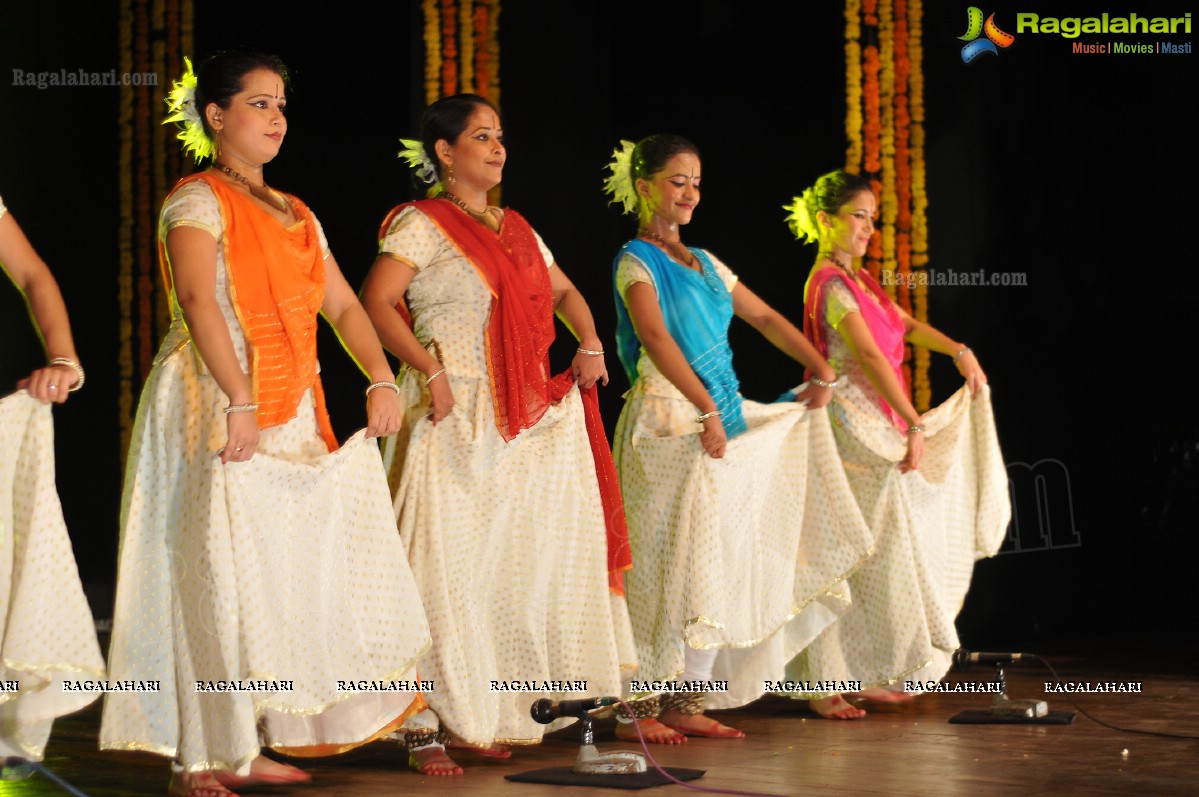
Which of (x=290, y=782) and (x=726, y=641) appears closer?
(x=290, y=782)

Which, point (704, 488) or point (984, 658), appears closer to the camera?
point (704, 488)

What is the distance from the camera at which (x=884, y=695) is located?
541 cm

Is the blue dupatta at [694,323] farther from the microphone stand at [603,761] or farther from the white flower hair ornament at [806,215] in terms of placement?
the microphone stand at [603,761]

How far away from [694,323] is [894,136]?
2.04 metres

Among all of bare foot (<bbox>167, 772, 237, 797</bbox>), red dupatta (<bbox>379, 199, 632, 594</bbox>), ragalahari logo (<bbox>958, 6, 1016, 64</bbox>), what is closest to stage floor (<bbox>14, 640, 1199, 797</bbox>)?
bare foot (<bbox>167, 772, 237, 797</bbox>)

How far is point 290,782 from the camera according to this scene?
12.8ft

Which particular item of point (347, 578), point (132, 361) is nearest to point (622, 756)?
point (347, 578)

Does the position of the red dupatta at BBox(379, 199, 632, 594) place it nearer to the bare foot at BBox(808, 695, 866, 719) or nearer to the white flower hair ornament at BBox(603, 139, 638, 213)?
the white flower hair ornament at BBox(603, 139, 638, 213)

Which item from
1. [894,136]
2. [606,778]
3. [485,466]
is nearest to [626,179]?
[485,466]

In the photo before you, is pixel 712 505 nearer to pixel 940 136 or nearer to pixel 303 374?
pixel 303 374

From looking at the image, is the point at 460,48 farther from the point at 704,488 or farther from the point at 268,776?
the point at 268,776

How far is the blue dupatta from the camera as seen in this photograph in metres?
4.83

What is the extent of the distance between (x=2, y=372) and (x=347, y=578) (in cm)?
274

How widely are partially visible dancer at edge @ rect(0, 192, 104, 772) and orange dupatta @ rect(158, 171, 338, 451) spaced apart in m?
0.31
